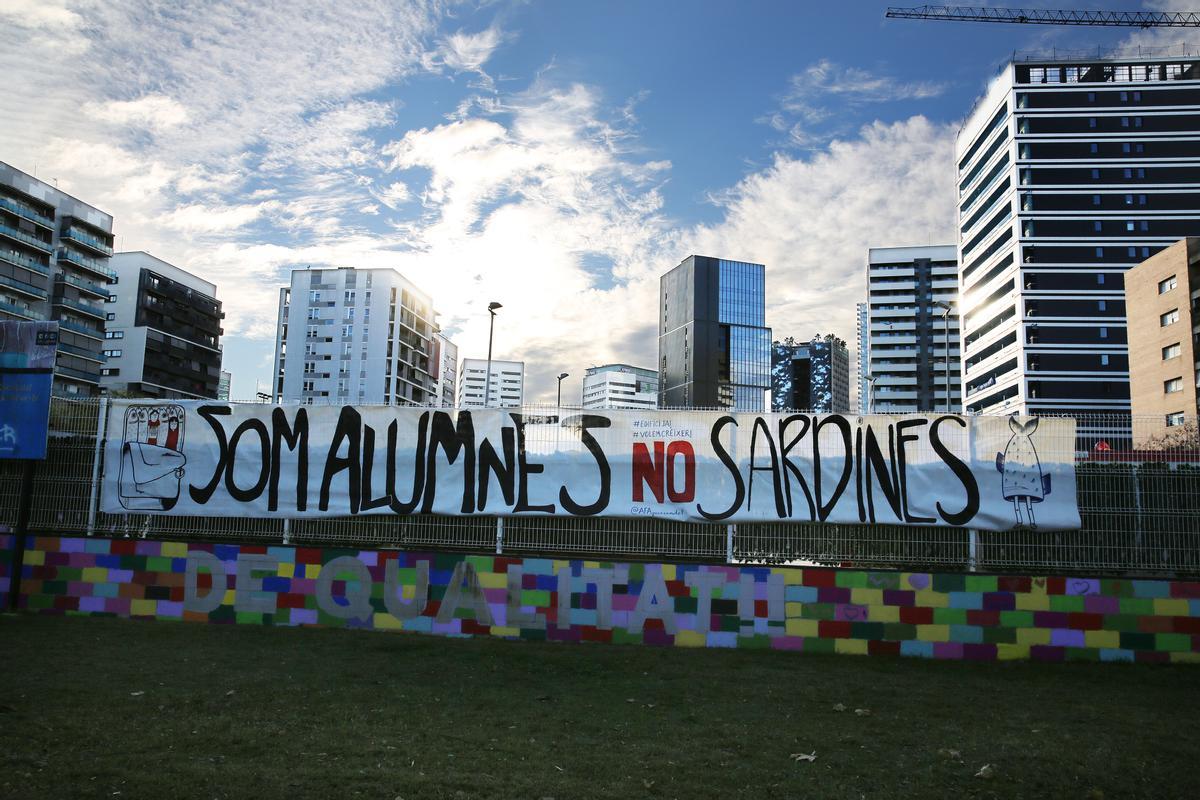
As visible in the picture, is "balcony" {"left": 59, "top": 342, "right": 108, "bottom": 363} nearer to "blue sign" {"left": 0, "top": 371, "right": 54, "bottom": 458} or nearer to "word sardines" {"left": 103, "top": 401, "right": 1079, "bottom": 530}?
"blue sign" {"left": 0, "top": 371, "right": 54, "bottom": 458}

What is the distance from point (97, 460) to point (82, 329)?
87.7 metres

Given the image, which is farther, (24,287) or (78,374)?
(78,374)

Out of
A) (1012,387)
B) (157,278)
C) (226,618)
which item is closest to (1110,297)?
(1012,387)

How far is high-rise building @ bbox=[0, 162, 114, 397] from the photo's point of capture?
75.4 metres

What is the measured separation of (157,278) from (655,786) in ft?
372

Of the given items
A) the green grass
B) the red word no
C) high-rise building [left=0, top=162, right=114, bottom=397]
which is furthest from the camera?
high-rise building [left=0, top=162, right=114, bottom=397]

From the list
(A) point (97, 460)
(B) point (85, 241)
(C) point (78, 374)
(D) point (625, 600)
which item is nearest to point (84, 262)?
(B) point (85, 241)

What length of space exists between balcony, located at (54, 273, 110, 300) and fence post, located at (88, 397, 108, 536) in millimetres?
88764

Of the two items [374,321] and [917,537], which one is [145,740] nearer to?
[917,537]

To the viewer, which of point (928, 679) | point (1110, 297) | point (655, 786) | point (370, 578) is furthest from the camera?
point (1110, 297)

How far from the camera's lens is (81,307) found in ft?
277

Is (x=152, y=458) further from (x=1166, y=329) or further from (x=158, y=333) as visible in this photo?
(x=158, y=333)

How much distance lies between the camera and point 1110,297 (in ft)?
275

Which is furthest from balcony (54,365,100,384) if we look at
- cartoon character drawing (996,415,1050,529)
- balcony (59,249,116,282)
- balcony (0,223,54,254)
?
cartoon character drawing (996,415,1050,529)
